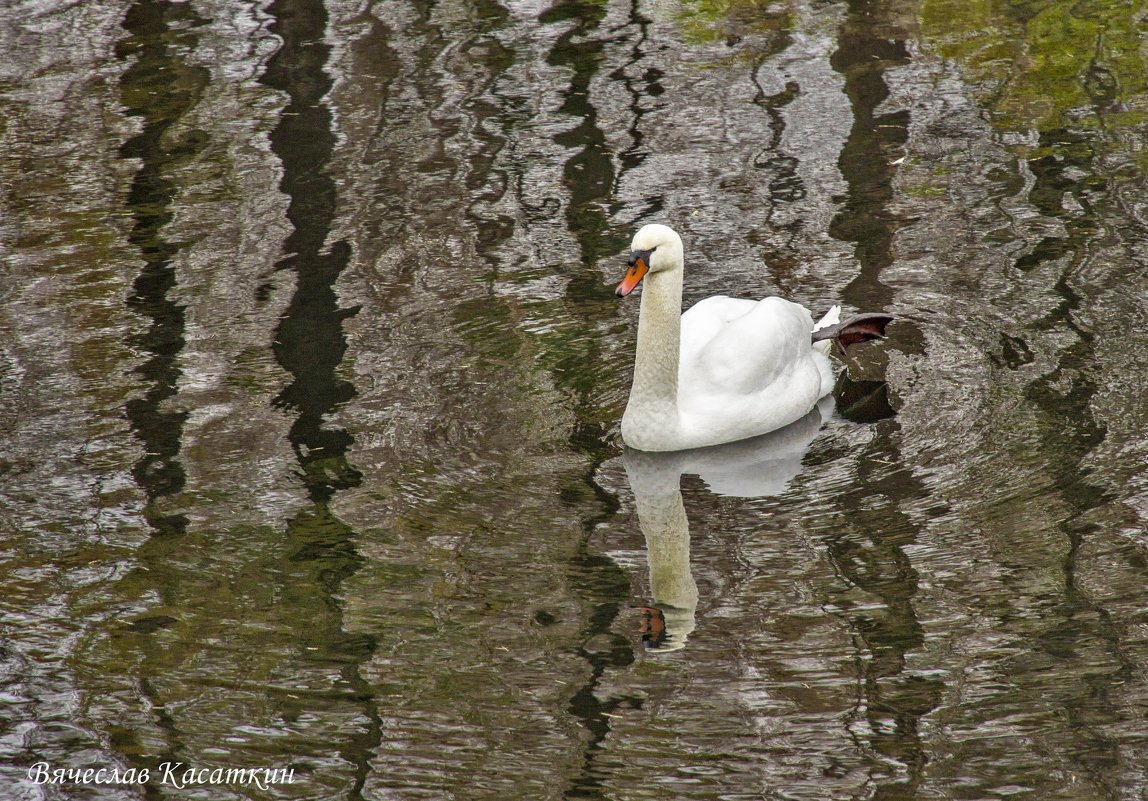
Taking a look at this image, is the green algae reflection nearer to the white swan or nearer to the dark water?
the dark water

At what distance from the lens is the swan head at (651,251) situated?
23.4 feet

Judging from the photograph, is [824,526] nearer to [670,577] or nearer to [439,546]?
[670,577]

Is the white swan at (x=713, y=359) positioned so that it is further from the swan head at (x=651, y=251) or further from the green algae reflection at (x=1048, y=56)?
the green algae reflection at (x=1048, y=56)

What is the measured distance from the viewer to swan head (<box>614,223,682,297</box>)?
7.14 m

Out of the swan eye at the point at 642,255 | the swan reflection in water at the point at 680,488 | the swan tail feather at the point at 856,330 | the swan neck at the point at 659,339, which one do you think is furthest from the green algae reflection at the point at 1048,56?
the swan eye at the point at 642,255

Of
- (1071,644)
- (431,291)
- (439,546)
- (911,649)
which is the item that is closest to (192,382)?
(431,291)

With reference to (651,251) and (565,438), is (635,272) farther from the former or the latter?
(565,438)

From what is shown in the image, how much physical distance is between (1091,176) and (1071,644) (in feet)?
17.5

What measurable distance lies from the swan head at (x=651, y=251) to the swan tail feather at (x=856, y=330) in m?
1.27

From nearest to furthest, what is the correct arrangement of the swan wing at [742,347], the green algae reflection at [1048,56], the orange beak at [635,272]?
1. the orange beak at [635,272]
2. the swan wing at [742,347]
3. the green algae reflection at [1048,56]

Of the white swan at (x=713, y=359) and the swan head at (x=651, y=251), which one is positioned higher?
the swan head at (x=651, y=251)

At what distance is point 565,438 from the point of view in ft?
24.8

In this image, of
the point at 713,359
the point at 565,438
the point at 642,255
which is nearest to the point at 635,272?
the point at 642,255

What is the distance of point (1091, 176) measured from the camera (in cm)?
1016
